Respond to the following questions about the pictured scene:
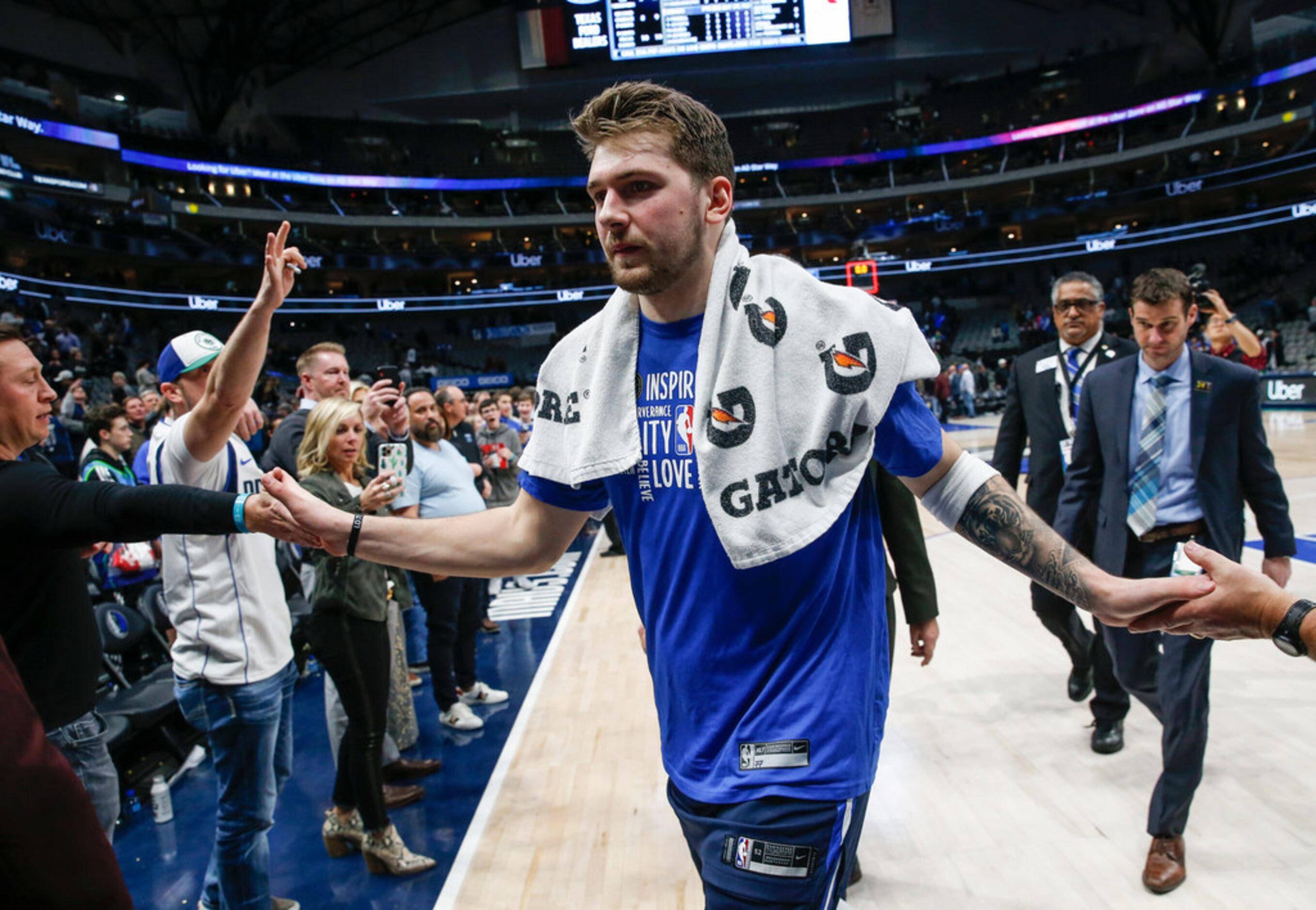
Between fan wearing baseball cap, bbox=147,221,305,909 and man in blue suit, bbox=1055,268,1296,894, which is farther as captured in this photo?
man in blue suit, bbox=1055,268,1296,894

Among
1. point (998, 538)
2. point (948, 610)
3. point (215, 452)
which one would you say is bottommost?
point (948, 610)

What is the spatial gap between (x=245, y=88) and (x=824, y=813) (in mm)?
40021

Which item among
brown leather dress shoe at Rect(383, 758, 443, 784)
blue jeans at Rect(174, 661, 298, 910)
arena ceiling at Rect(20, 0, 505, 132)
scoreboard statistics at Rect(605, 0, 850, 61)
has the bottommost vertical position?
brown leather dress shoe at Rect(383, 758, 443, 784)

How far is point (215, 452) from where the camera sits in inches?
100

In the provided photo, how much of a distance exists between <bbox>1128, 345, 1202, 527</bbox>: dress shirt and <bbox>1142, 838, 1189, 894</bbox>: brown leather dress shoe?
1.06 metres

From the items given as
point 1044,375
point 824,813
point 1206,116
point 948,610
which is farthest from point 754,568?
point 1206,116

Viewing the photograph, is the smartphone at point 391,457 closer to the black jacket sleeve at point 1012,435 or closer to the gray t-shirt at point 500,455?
the black jacket sleeve at point 1012,435

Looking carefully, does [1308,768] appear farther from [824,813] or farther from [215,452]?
[215,452]

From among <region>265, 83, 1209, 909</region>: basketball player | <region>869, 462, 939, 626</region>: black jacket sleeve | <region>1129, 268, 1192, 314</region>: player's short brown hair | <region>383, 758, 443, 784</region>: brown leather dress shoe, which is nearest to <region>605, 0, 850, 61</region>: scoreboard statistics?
<region>1129, 268, 1192, 314</region>: player's short brown hair

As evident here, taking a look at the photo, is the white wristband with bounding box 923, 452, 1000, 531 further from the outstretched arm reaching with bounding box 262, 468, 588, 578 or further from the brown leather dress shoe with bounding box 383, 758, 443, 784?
the brown leather dress shoe with bounding box 383, 758, 443, 784

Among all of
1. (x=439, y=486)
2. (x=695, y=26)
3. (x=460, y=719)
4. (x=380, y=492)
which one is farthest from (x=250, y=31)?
(x=380, y=492)

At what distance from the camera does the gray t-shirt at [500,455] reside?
8281 mm

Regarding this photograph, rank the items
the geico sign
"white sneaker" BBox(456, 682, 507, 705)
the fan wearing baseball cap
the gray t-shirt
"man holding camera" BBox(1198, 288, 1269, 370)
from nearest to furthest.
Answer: the fan wearing baseball cap < "white sneaker" BBox(456, 682, 507, 705) < "man holding camera" BBox(1198, 288, 1269, 370) < the gray t-shirt < the geico sign

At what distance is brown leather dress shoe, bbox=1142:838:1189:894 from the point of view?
2754 millimetres
